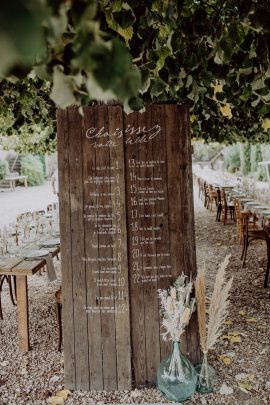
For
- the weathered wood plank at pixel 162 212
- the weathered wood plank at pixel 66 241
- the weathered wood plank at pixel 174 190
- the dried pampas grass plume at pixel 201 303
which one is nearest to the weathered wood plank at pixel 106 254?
the weathered wood plank at pixel 66 241

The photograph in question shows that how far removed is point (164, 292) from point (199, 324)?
0.42 m

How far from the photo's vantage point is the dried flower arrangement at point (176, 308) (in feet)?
10.8

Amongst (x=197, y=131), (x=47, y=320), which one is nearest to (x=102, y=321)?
(x=47, y=320)

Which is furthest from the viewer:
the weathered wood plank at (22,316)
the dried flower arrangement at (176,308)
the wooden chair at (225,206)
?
the wooden chair at (225,206)

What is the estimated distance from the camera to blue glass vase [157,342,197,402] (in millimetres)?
3289

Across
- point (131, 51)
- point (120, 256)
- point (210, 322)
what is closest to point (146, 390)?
point (210, 322)

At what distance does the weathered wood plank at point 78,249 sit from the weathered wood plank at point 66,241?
1.1 inches

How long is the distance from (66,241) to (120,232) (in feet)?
1.46

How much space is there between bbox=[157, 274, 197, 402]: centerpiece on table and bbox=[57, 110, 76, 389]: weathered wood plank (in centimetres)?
75

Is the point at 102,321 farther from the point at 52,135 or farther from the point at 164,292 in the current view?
the point at 52,135

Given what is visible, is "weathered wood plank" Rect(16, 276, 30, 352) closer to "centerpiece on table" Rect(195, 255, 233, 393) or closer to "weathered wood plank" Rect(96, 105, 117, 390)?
"weathered wood plank" Rect(96, 105, 117, 390)

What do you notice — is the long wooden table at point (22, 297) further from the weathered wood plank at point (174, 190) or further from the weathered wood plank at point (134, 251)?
the weathered wood plank at point (174, 190)

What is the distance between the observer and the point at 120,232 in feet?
11.4

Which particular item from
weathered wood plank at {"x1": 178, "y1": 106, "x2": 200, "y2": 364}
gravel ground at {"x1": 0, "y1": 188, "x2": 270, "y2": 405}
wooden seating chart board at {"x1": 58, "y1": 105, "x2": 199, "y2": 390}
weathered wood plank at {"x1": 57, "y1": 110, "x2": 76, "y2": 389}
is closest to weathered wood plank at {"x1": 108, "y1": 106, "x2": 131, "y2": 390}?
wooden seating chart board at {"x1": 58, "y1": 105, "x2": 199, "y2": 390}
